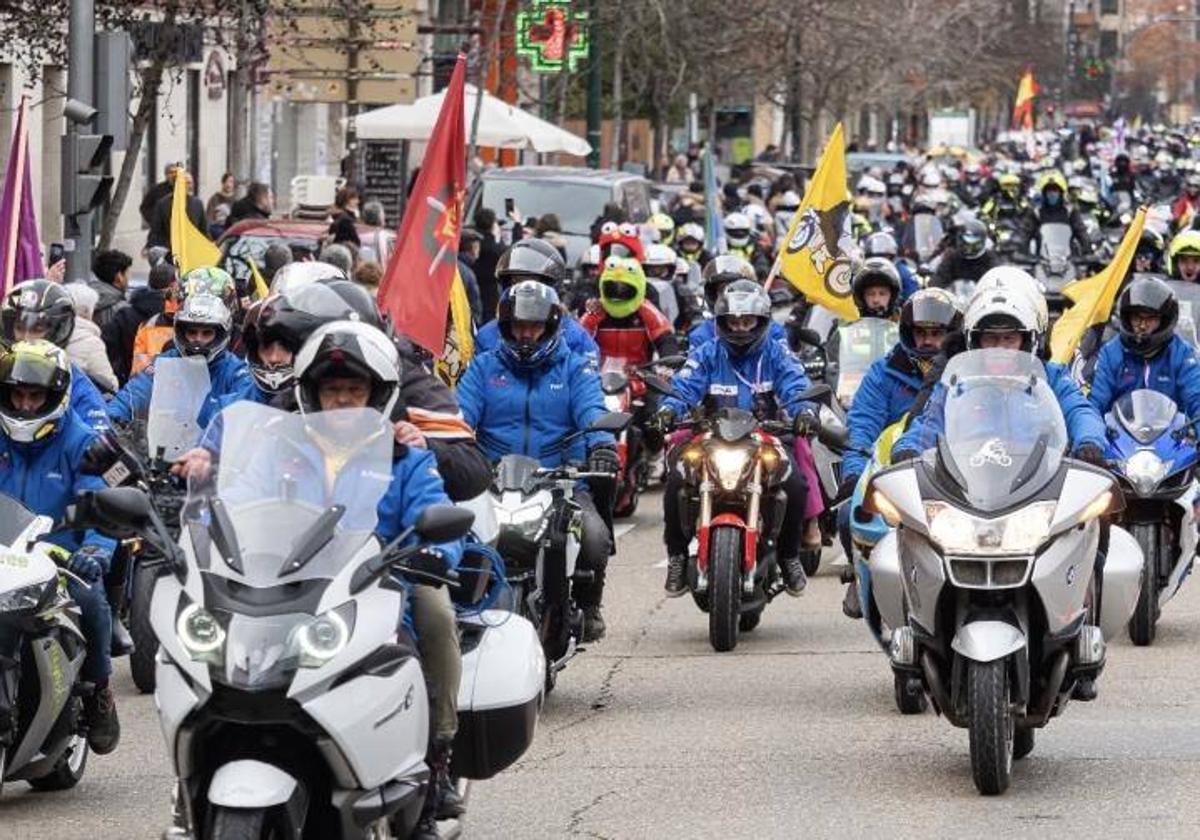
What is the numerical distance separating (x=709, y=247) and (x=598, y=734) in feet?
65.4

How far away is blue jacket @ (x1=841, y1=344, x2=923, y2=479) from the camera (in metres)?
12.1

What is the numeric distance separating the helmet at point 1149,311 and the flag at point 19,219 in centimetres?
497

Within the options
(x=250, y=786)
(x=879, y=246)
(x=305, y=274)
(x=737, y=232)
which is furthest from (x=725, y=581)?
(x=737, y=232)

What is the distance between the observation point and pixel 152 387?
12477 millimetres

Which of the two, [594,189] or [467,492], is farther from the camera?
[594,189]

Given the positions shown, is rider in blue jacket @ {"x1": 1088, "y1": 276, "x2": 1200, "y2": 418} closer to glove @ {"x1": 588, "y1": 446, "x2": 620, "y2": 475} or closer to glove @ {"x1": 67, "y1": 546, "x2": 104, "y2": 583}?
glove @ {"x1": 588, "y1": 446, "x2": 620, "y2": 475}

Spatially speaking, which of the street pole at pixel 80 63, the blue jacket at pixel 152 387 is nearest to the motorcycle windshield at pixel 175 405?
the blue jacket at pixel 152 387

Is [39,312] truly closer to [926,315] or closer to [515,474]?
[515,474]

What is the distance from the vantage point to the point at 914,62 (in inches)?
2906

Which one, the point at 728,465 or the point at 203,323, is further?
the point at 728,465

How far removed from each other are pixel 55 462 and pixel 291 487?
2.91 metres

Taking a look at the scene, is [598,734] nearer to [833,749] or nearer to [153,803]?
[833,749]

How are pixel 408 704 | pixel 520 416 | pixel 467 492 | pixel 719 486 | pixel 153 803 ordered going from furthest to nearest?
pixel 719 486
pixel 520 416
pixel 153 803
pixel 467 492
pixel 408 704

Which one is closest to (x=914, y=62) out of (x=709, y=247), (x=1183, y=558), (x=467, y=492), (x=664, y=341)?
(x=709, y=247)
